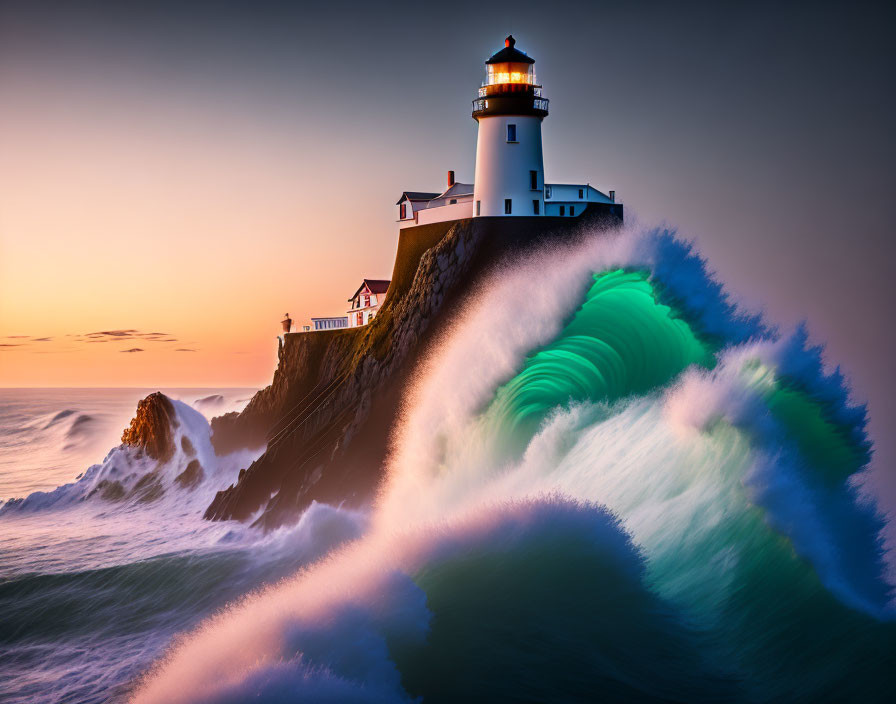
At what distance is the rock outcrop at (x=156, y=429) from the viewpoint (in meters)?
29.8

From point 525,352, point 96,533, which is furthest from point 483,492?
point 96,533

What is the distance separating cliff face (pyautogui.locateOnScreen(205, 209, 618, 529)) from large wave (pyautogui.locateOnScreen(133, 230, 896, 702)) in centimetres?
841

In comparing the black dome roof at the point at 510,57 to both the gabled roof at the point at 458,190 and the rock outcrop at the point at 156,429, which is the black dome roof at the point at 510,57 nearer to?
the gabled roof at the point at 458,190

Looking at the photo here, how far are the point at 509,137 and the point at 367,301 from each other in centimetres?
920

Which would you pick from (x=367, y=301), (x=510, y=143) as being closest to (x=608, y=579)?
(x=510, y=143)

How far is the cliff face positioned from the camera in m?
20.5

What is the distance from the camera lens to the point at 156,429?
30.2 meters

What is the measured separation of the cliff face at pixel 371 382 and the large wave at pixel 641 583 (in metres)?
8.41

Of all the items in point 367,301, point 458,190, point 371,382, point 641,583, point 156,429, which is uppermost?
point 458,190

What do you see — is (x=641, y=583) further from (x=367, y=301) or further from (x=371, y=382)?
(x=367, y=301)

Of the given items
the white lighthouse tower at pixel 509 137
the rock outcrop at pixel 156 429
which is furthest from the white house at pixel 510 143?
the rock outcrop at pixel 156 429

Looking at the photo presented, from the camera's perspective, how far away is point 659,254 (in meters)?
14.9

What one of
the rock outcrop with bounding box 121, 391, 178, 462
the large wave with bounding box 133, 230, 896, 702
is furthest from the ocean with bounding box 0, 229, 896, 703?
the rock outcrop with bounding box 121, 391, 178, 462

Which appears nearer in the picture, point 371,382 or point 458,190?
point 371,382
